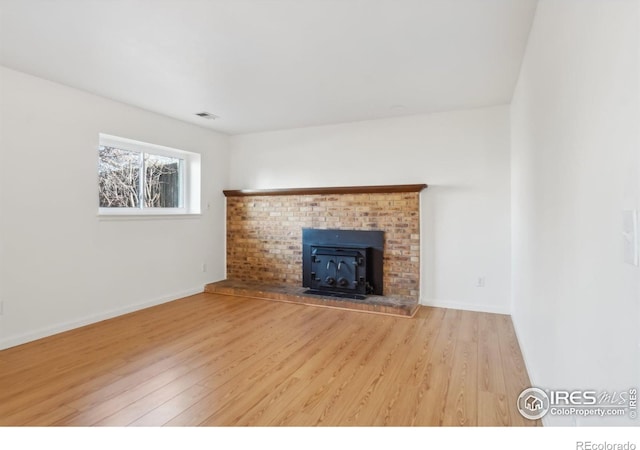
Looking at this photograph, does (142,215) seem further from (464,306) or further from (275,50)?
(464,306)

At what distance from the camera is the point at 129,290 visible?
4.01 meters

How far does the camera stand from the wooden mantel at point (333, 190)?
420cm

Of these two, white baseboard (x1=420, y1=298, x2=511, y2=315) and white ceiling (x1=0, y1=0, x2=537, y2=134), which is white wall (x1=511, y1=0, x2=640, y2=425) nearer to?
white ceiling (x1=0, y1=0, x2=537, y2=134)

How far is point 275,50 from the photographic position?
2.59 metres

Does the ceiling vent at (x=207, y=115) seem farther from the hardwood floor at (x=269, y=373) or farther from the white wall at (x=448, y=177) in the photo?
the hardwood floor at (x=269, y=373)

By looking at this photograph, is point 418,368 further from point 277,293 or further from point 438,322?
point 277,293

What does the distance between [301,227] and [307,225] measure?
0.10m

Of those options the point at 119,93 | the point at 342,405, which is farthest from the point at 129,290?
the point at 342,405

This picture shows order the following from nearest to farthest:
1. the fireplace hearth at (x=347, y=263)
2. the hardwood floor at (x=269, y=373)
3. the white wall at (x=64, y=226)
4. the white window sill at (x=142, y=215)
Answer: the hardwood floor at (x=269, y=373) → the white wall at (x=64, y=226) → the white window sill at (x=142, y=215) → the fireplace hearth at (x=347, y=263)

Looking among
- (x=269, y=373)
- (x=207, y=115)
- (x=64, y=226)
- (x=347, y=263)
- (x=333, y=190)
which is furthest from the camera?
(x=333, y=190)

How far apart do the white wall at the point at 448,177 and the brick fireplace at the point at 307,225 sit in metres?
0.19

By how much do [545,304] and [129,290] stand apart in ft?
13.4

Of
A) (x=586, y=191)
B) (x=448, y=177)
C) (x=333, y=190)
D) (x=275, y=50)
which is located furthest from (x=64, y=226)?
(x=448, y=177)

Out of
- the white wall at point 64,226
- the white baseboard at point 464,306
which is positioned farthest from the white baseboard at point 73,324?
the white baseboard at point 464,306
